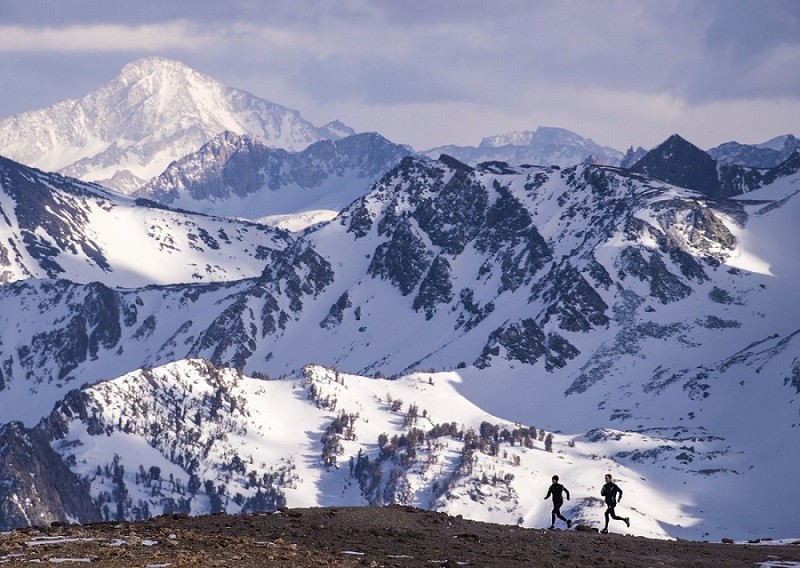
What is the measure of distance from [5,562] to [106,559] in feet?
11.9

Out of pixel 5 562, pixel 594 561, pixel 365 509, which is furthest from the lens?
pixel 365 509

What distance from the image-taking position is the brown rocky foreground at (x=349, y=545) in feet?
183

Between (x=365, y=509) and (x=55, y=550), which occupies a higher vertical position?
(x=365, y=509)

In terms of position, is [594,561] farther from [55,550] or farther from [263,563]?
[55,550]

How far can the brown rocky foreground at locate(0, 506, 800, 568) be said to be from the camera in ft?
183

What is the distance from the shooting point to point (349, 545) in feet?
203

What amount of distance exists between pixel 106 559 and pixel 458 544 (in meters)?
17.1

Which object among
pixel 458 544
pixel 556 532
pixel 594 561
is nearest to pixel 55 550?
pixel 458 544

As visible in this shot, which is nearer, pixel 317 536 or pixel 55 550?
pixel 55 550

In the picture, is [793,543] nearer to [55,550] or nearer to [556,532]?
[556,532]

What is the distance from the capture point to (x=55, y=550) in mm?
56375

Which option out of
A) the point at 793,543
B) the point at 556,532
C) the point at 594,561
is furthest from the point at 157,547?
the point at 793,543

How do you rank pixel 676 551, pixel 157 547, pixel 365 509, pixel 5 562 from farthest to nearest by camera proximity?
1. pixel 365 509
2. pixel 676 551
3. pixel 157 547
4. pixel 5 562

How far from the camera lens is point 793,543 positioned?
74562 mm
